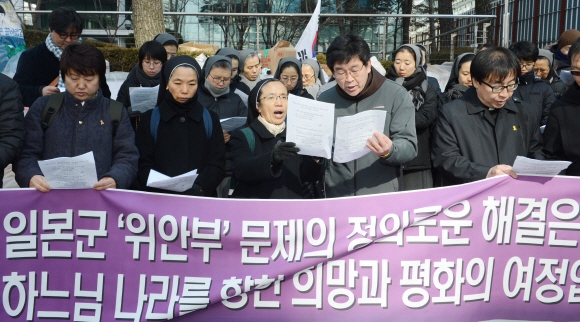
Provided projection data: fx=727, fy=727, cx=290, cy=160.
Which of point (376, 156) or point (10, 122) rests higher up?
point (10, 122)

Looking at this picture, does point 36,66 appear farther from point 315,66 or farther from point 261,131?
point 315,66

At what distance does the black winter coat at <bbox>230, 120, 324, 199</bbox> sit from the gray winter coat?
156mm

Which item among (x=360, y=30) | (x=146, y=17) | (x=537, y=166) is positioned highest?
(x=146, y=17)

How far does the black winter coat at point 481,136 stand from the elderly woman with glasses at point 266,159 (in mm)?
789

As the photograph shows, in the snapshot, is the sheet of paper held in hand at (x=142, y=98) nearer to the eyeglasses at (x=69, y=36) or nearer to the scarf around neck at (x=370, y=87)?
the eyeglasses at (x=69, y=36)

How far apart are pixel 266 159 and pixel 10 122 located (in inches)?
60.3

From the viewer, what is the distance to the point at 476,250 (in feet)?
13.8

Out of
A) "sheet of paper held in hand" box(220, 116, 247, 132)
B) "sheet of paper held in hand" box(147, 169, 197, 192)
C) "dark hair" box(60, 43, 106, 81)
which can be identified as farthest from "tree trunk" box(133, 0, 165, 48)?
"sheet of paper held in hand" box(147, 169, 197, 192)

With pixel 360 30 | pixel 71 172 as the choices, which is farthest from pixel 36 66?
pixel 360 30

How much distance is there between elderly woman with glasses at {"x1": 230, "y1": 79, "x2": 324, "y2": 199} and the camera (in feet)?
14.3

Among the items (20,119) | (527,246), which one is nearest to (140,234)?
(20,119)

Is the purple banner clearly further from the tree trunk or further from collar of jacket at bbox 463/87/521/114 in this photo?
the tree trunk

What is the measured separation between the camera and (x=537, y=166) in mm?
4125

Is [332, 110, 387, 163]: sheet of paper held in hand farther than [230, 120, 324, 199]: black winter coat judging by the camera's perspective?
No
